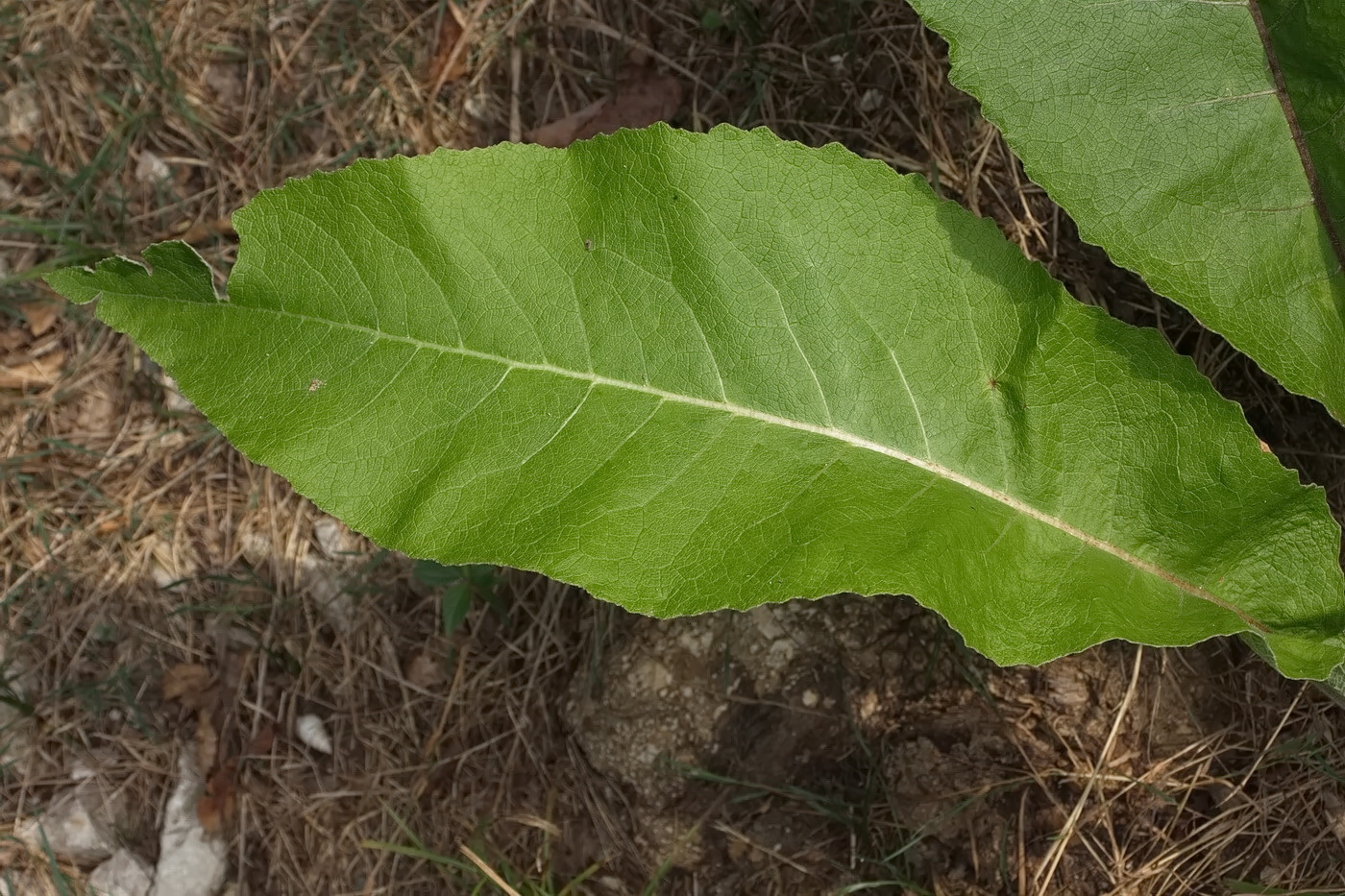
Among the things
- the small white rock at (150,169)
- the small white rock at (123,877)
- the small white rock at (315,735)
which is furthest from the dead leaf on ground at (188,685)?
the small white rock at (150,169)

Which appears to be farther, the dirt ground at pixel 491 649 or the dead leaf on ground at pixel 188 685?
the dead leaf on ground at pixel 188 685

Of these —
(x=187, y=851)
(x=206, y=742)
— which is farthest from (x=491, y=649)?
(x=187, y=851)

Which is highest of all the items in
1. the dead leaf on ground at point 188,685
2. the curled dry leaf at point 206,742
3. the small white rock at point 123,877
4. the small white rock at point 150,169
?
the small white rock at point 150,169

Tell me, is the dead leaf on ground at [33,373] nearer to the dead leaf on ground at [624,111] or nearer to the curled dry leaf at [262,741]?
the curled dry leaf at [262,741]

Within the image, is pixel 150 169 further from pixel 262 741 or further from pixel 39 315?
pixel 262 741

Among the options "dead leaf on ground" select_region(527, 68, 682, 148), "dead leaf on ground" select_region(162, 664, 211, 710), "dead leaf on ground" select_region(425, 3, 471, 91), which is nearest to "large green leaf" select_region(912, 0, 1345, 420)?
"dead leaf on ground" select_region(527, 68, 682, 148)

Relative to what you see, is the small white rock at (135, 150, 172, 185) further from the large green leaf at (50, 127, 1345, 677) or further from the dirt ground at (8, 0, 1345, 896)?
the large green leaf at (50, 127, 1345, 677)
